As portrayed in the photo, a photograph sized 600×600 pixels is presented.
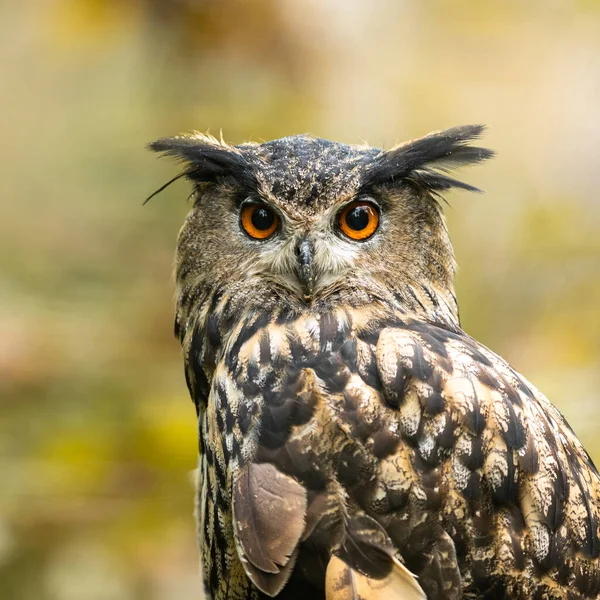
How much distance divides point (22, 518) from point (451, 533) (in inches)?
118

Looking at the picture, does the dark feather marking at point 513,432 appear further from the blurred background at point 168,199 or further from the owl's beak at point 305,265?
the blurred background at point 168,199

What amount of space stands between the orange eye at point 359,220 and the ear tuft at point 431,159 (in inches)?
2.4

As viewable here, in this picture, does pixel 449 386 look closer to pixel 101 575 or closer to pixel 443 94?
pixel 101 575

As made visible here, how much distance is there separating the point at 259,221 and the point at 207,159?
0.22 m

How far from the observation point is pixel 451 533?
1.68 meters

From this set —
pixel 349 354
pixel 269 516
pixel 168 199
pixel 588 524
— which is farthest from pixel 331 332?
pixel 168 199

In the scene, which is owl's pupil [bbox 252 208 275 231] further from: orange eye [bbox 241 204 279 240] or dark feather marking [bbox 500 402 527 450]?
dark feather marking [bbox 500 402 527 450]

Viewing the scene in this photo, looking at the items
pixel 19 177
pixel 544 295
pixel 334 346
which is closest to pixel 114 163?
pixel 19 177

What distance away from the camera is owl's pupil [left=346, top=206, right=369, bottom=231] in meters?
2.04

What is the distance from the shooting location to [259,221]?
2.09 metres

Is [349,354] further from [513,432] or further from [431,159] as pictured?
[431,159]

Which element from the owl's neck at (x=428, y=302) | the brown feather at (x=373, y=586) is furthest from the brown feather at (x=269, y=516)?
the owl's neck at (x=428, y=302)

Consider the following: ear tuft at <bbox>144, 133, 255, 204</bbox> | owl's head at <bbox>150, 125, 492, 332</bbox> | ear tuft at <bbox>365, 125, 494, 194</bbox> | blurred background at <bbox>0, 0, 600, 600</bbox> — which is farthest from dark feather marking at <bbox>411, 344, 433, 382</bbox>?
blurred background at <bbox>0, 0, 600, 600</bbox>

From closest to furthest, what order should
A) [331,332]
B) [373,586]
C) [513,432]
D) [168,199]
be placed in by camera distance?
[373,586]
[513,432]
[331,332]
[168,199]
